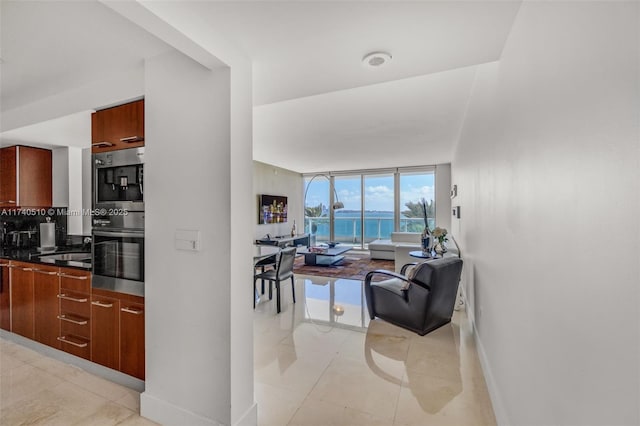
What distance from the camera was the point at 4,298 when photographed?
3.08m

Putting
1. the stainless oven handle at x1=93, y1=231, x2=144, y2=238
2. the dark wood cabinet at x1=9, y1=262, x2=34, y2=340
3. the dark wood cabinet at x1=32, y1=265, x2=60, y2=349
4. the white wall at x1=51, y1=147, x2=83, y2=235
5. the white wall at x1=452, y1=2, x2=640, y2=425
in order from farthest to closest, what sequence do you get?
the white wall at x1=51, y1=147, x2=83, y2=235, the dark wood cabinet at x1=9, y1=262, x2=34, y2=340, the dark wood cabinet at x1=32, y1=265, x2=60, y2=349, the stainless oven handle at x1=93, y1=231, x2=144, y2=238, the white wall at x1=452, y1=2, x2=640, y2=425

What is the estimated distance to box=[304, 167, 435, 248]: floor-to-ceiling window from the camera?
28.1 feet

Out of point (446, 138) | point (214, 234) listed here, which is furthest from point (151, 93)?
point (446, 138)

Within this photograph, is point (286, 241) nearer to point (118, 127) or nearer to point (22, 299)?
point (22, 299)

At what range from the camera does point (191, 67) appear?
6.00 feet

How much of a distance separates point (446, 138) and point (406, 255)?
6.89ft

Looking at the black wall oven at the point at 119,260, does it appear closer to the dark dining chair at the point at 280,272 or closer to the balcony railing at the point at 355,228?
the dark dining chair at the point at 280,272

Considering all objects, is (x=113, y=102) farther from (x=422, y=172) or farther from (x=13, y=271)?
(x=422, y=172)

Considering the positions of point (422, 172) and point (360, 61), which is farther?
point (422, 172)

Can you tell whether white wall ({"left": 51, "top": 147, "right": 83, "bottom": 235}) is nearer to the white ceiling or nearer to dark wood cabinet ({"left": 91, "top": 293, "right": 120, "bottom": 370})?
the white ceiling

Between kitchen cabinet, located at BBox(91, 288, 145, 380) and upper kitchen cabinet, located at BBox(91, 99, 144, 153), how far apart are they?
1091 mm

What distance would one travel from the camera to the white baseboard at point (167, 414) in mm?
1792

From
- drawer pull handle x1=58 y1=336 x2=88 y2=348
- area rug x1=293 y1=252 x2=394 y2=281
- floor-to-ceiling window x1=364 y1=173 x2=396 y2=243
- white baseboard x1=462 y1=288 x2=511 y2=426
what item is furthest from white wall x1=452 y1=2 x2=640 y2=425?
floor-to-ceiling window x1=364 y1=173 x2=396 y2=243

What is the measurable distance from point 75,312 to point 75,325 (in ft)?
0.34
